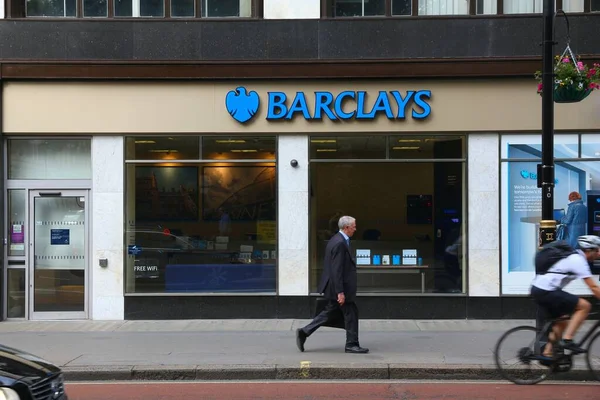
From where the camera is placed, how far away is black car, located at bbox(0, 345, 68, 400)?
17.1 feet

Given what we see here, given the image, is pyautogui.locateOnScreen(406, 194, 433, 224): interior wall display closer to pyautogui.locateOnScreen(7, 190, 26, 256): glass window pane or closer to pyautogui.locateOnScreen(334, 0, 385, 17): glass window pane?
pyautogui.locateOnScreen(334, 0, 385, 17): glass window pane

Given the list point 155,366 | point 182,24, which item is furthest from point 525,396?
point 182,24

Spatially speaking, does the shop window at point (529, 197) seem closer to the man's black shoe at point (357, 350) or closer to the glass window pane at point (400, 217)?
the glass window pane at point (400, 217)

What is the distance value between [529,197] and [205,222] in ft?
19.6

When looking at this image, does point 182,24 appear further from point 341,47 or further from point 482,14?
point 482,14

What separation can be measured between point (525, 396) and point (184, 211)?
23.4ft

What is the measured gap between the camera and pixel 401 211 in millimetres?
12375

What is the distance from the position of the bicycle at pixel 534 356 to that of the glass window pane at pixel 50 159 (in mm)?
8212

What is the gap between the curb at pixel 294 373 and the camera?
8453 mm

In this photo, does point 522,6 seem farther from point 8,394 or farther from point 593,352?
point 8,394

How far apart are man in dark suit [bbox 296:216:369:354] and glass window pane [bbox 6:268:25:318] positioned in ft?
19.8

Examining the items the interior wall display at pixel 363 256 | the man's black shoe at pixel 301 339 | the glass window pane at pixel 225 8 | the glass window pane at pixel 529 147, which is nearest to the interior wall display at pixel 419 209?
the interior wall display at pixel 363 256

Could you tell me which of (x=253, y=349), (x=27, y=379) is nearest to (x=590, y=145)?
(x=253, y=349)

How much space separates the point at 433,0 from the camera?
Answer: 12367mm
